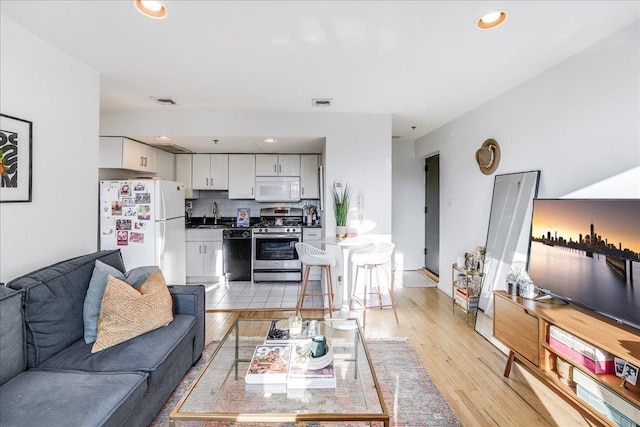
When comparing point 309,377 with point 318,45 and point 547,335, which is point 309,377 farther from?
point 318,45

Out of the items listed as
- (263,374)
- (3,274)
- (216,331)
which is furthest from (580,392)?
(3,274)

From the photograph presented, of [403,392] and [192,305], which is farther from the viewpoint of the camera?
[192,305]

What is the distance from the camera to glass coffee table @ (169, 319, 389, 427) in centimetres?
128

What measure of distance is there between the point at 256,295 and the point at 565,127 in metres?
3.85

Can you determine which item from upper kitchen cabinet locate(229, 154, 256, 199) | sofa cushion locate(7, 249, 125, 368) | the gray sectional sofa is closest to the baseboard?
upper kitchen cabinet locate(229, 154, 256, 199)

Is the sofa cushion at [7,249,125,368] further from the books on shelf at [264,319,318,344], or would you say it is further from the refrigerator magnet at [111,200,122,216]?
the refrigerator magnet at [111,200,122,216]

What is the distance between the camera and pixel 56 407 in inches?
49.8

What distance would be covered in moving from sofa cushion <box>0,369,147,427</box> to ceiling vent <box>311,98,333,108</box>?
285 cm

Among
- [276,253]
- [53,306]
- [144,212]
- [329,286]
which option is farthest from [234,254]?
[53,306]

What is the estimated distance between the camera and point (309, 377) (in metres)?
1.60

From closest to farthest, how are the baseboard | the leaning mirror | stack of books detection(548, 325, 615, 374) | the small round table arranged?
stack of books detection(548, 325, 615, 374)
the leaning mirror
the small round table
the baseboard

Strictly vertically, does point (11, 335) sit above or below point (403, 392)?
above

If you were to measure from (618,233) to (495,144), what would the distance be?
1671 millimetres

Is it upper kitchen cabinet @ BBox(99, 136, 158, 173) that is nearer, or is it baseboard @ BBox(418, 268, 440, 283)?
upper kitchen cabinet @ BBox(99, 136, 158, 173)
